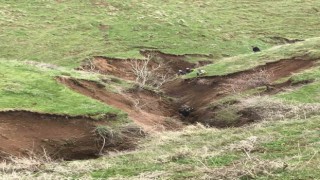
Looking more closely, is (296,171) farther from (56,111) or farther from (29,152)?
(56,111)

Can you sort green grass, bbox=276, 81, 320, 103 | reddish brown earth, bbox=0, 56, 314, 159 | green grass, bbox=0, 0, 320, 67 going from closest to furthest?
reddish brown earth, bbox=0, 56, 314, 159 → green grass, bbox=276, 81, 320, 103 → green grass, bbox=0, 0, 320, 67

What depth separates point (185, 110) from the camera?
2636 cm

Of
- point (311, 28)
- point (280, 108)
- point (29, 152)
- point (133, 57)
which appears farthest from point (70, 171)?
point (311, 28)

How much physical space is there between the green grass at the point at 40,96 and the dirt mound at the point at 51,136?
51cm

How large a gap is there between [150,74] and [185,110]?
6.58 meters

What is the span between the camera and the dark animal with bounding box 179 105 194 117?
26.1m

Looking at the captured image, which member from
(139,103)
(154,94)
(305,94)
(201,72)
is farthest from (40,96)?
(305,94)

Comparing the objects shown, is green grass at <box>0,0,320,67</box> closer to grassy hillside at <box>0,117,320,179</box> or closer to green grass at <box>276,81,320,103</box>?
green grass at <box>276,81,320,103</box>

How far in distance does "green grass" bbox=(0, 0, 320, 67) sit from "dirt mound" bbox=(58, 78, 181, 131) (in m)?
9.47

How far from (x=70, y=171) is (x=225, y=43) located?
98.0 feet

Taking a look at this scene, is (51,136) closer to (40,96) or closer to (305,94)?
(40,96)

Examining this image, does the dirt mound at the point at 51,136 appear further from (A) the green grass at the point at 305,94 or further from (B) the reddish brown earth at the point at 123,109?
(A) the green grass at the point at 305,94

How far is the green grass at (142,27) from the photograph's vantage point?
131 ft

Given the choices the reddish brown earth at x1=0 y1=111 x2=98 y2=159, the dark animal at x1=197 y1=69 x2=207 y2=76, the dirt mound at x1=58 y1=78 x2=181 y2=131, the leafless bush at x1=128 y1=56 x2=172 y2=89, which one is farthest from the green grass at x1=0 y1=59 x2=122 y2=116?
the dark animal at x1=197 y1=69 x2=207 y2=76
